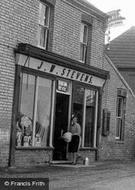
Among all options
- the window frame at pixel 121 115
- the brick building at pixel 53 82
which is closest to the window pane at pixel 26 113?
the brick building at pixel 53 82

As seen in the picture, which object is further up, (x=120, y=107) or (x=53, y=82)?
(x=53, y=82)

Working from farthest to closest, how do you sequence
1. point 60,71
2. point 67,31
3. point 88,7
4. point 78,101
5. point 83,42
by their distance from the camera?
1. point 83,42
2. point 88,7
3. point 78,101
4. point 67,31
5. point 60,71

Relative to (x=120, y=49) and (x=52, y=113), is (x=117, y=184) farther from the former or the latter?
(x=120, y=49)

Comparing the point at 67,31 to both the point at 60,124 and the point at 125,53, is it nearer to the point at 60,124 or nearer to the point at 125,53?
the point at 60,124

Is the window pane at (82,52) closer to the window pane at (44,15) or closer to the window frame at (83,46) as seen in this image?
the window frame at (83,46)

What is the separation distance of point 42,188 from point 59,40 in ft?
37.9

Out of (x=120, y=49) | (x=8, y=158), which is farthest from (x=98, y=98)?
(x=120, y=49)

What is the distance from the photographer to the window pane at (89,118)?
19453 mm

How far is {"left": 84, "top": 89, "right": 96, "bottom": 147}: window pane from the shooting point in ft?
63.8

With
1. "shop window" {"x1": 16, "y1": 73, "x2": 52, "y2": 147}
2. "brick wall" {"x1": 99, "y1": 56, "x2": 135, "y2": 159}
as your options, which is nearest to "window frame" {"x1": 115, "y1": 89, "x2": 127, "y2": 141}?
"brick wall" {"x1": 99, "y1": 56, "x2": 135, "y2": 159}

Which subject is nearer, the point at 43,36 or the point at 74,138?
the point at 43,36

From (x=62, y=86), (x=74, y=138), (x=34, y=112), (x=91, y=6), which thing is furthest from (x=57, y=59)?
(x=91, y=6)

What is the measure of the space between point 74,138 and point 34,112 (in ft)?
7.48

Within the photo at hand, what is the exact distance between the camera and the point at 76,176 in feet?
45.7
